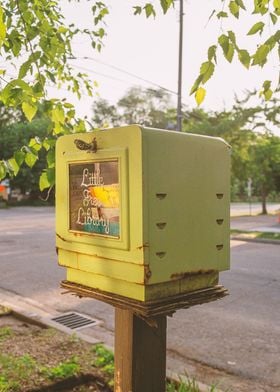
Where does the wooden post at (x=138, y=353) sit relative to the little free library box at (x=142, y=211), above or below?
below

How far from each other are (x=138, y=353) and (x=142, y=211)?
0.60 meters

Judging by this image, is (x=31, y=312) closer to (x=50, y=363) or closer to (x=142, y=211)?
(x=50, y=363)

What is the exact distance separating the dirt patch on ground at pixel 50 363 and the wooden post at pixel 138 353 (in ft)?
5.21

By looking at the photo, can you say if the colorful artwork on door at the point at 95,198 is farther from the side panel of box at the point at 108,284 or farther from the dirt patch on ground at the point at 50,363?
the dirt patch on ground at the point at 50,363

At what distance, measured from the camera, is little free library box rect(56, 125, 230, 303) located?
4.29 ft

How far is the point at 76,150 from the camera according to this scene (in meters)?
1.54

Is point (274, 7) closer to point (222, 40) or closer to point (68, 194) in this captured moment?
point (222, 40)

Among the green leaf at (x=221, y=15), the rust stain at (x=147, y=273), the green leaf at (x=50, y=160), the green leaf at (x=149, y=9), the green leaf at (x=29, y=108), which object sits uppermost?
the green leaf at (x=149, y=9)

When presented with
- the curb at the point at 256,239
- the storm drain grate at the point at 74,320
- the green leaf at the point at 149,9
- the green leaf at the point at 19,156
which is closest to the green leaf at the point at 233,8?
the green leaf at the point at 149,9

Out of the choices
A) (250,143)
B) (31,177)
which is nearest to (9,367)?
(250,143)

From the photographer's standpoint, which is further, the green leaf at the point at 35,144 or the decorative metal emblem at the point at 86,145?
the green leaf at the point at 35,144

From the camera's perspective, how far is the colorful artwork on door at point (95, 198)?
1.39m

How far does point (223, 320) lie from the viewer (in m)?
5.30

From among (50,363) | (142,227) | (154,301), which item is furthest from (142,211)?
(50,363)
